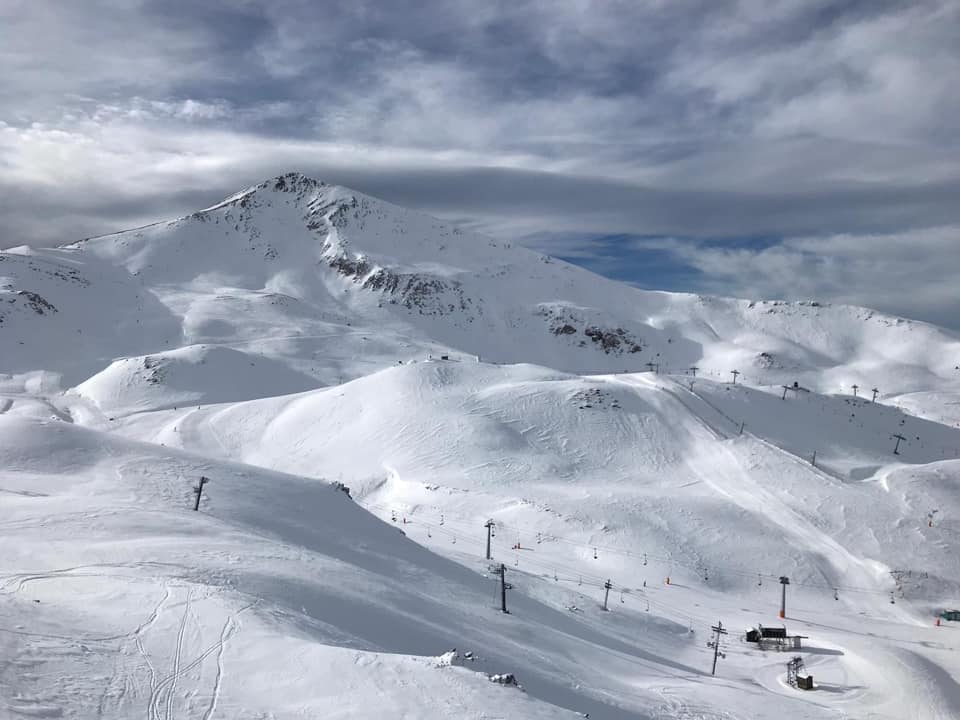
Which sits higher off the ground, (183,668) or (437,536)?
(183,668)

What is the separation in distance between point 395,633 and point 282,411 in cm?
6419

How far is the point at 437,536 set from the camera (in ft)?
159

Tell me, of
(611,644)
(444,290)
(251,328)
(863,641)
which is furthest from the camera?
(444,290)

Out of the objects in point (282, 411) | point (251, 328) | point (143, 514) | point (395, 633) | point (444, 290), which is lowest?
point (395, 633)

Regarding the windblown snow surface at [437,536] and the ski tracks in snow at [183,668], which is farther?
the windblown snow surface at [437,536]

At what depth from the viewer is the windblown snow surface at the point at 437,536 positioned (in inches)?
599

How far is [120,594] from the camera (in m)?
17.9

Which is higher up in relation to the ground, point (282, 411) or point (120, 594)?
point (282, 411)

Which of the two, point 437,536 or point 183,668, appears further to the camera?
point 437,536

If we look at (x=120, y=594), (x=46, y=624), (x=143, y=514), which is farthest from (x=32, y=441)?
(x=46, y=624)

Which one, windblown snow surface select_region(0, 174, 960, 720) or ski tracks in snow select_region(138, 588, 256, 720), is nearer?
ski tracks in snow select_region(138, 588, 256, 720)

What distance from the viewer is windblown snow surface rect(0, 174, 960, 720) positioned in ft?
50.0

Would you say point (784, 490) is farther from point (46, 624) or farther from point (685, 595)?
point (46, 624)

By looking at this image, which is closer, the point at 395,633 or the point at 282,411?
the point at 395,633
